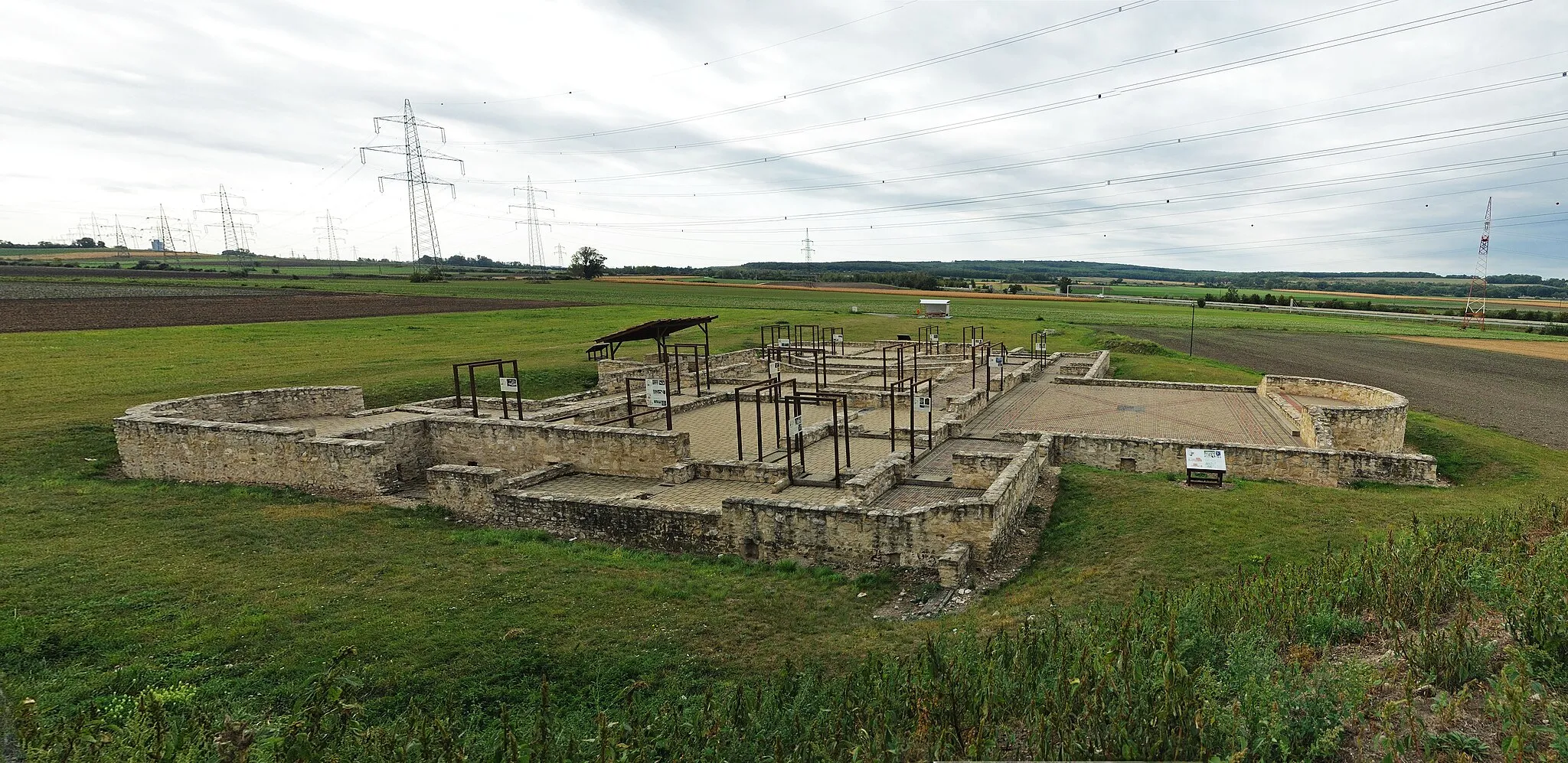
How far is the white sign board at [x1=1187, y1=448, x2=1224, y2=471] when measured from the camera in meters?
13.4

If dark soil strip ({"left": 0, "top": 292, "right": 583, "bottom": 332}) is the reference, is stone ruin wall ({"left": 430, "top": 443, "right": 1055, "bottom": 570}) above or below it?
below

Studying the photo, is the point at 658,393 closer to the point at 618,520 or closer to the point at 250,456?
the point at 618,520

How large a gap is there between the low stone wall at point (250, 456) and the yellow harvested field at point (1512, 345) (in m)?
54.8

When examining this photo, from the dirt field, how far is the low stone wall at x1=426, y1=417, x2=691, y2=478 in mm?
23422

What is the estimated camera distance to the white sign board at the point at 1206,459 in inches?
527

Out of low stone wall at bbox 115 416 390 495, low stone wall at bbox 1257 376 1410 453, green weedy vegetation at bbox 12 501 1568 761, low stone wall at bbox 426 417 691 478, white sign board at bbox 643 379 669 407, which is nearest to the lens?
green weedy vegetation at bbox 12 501 1568 761

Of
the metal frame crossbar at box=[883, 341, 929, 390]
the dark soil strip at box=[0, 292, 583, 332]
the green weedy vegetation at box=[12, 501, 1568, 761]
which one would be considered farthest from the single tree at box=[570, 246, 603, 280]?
the green weedy vegetation at box=[12, 501, 1568, 761]

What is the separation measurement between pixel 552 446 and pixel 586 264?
11459 cm

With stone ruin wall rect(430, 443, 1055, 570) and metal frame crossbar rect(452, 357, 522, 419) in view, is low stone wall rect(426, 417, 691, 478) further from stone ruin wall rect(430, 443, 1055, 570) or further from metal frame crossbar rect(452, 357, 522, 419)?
stone ruin wall rect(430, 443, 1055, 570)

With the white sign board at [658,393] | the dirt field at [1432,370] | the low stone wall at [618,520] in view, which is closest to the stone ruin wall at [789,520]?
the low stone wall at [618,520]

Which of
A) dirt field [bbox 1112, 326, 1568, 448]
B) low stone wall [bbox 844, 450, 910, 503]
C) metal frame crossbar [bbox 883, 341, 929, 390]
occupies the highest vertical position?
metal frame crossbar [bbox 883, 341, 929, 390]

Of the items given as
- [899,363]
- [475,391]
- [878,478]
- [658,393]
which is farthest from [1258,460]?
[475,391]

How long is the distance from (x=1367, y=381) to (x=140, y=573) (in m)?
39.6

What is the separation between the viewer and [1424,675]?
14.3ft
